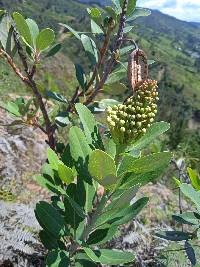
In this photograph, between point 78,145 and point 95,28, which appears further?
point 95,28

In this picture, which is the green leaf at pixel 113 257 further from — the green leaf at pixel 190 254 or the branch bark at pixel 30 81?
the branch bark at pixel 30 81

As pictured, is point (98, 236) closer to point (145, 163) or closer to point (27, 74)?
point (145, 163)

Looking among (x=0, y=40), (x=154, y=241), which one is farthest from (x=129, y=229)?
(x=0, y=40)

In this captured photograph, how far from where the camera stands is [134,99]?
169cm

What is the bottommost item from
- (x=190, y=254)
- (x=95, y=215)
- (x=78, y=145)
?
(x=190, y=254)

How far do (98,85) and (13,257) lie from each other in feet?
5.31

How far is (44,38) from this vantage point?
91.7 inches

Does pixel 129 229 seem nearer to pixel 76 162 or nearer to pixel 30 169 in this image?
pixel 30 169

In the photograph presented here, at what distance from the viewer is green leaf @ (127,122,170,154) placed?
1914mm

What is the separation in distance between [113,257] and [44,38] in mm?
1146

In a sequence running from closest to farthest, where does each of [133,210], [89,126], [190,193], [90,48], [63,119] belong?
[89,126] < [133,210] < [190,193] < [90,48] < [63,119]

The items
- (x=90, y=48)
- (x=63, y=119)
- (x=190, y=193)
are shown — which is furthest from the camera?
(x=63, y=119)

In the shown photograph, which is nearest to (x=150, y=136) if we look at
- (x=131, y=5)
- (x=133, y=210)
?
(x=133, y=210)

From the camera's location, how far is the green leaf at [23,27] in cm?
217
